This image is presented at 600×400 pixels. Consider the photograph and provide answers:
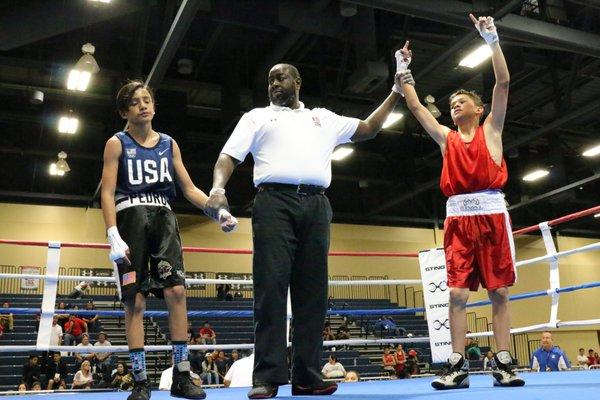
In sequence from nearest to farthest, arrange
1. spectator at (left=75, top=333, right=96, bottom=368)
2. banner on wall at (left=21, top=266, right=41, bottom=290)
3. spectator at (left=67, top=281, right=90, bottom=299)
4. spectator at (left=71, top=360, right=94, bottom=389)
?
spectator at (left=71, top=360, right=94, bottom=389), spectator at (left=75, top=333, right=96, bottom=368), spectator at (left=67, top=281, right=90, bottom=299), banner on wall at (left=21, top=266, right=41, bottom=290)

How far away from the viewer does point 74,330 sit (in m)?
11.5

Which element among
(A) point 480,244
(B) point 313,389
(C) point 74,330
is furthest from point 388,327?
(B) point 313,389

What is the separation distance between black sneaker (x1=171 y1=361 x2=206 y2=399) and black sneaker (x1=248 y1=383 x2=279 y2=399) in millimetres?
235

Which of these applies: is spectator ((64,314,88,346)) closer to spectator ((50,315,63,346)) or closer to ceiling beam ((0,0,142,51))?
spectator ((50,315,63,346))

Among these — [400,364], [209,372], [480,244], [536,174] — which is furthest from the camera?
[536,174]

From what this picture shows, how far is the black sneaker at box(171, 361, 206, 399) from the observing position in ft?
8.11

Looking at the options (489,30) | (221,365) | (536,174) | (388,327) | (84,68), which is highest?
(536,174)

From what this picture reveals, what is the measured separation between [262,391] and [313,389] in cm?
29

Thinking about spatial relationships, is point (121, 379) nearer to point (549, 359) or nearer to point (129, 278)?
point (549, 359)

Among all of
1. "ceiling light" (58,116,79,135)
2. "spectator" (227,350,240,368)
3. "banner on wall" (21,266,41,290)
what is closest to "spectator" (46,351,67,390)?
"spectator" (227,350,240,368)

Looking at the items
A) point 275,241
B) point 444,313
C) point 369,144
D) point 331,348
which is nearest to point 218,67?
point 369,144

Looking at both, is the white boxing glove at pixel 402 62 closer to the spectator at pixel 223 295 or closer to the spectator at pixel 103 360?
the spectator at pixel 103 360

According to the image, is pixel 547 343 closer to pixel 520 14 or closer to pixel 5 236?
pixel 520 14

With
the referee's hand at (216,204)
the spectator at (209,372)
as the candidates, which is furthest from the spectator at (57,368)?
the referee's hand at (216,204)
